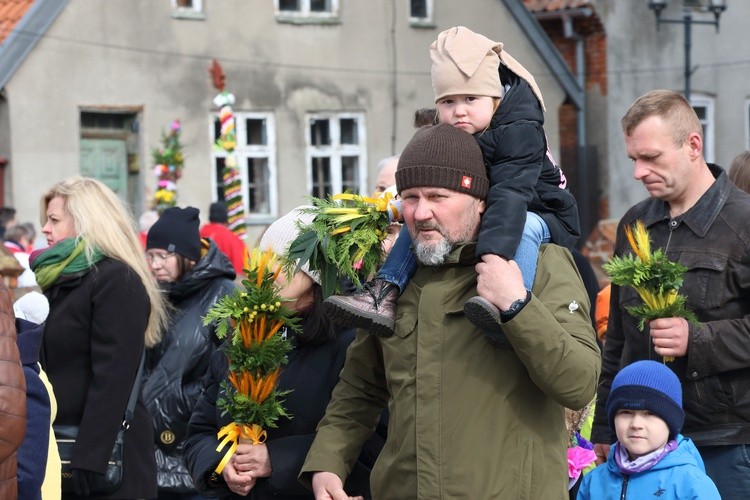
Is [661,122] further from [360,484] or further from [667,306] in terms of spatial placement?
[360,484]

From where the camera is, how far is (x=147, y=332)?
6.55 metres

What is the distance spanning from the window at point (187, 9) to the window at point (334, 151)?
295cm

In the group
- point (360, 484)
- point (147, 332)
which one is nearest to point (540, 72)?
point (147, 332)

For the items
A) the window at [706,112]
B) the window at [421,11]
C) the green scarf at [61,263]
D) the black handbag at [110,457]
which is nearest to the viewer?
the black handbag at [110,457]

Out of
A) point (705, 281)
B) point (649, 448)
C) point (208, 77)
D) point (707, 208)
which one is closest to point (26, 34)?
point (208, 77)

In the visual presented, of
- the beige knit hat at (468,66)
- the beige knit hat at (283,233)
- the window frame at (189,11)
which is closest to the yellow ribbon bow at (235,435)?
the beige knit hat at (283,233)

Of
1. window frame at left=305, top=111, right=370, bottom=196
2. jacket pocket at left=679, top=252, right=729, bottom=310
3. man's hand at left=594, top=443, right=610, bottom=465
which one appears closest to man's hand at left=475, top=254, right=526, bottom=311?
jacket pocket at left=679, top=252, right=729, bottom=310

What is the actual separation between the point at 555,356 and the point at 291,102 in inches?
822

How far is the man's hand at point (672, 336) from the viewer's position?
481cm

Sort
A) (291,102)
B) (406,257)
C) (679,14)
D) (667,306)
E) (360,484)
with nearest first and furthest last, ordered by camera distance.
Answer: (406,257) → (360,484) → (667,306) → (291,102) → (679,14)

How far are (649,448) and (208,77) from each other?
19181mm

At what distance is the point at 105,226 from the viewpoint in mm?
6367

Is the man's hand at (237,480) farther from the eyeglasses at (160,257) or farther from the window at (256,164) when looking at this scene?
the window at (256,164)

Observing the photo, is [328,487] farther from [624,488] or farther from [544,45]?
[544,45]
